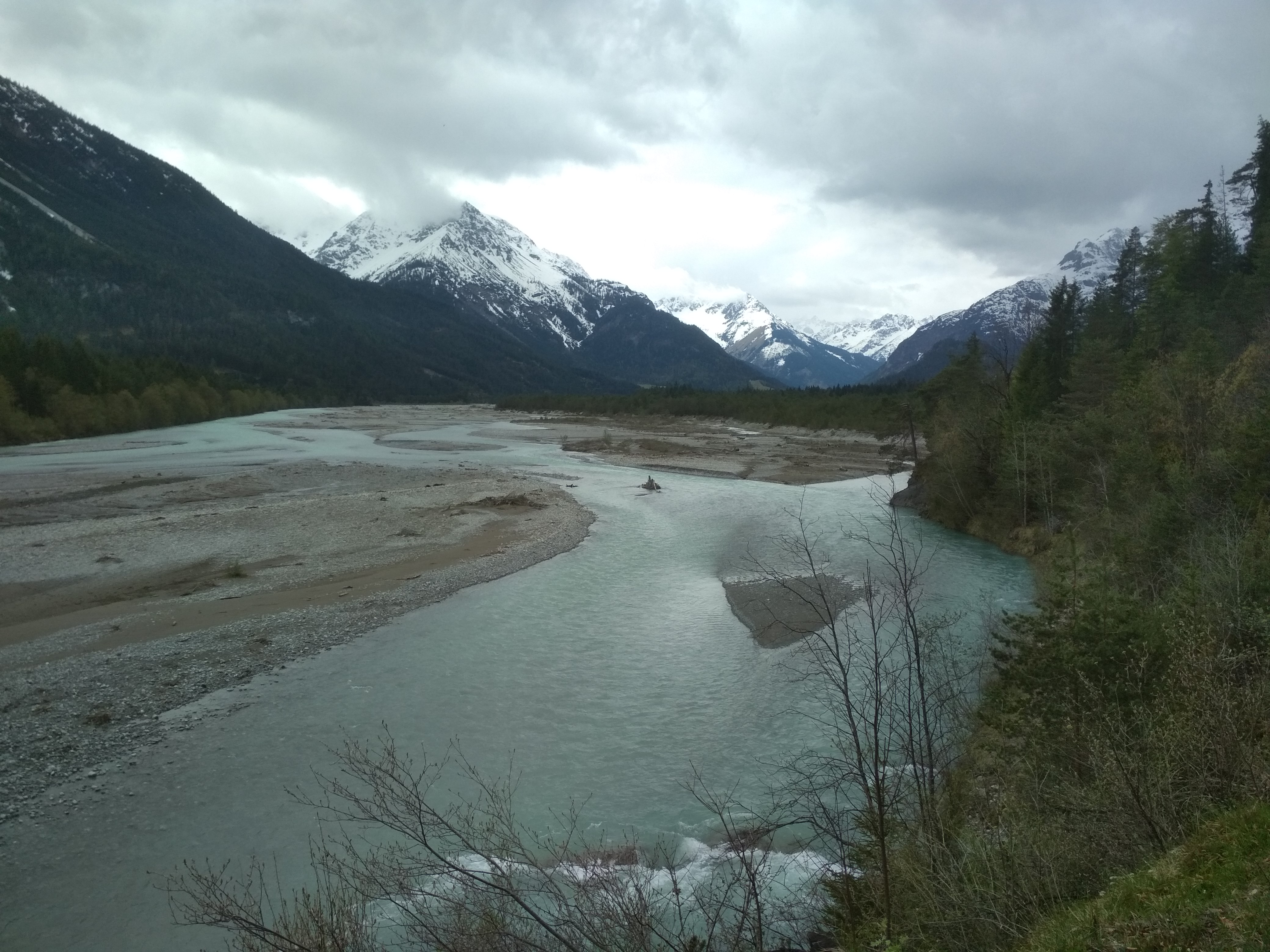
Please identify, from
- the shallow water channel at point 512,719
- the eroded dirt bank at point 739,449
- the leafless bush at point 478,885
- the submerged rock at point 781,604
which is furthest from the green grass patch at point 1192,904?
the eroded dirt bank at point 739,449

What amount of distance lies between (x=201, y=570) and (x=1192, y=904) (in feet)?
83.0

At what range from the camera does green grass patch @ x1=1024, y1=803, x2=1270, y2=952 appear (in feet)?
13.1

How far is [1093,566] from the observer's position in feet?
43.3

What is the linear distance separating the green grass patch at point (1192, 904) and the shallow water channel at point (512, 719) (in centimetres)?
603

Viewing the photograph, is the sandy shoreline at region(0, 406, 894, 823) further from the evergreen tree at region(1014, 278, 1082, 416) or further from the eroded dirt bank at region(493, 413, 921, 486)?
the evergreen tree at region(1014, 278, 1082, 416)

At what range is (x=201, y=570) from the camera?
22.6 m

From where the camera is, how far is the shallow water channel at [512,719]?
899 centimetres

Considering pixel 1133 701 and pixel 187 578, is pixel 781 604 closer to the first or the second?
pixel 1133 701

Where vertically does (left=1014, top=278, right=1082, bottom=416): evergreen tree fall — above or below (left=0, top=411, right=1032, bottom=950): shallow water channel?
above

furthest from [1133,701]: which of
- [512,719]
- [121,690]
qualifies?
[121,690]

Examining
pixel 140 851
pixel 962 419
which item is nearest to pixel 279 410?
pixel 962 419

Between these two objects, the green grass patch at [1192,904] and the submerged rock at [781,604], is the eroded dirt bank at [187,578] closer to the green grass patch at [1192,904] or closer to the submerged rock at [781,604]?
the submerged rock at [781,604]

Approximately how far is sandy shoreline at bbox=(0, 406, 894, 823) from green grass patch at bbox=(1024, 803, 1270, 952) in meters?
12.7

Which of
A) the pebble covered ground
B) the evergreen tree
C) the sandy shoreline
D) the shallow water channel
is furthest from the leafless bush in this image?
the evergreen tree
